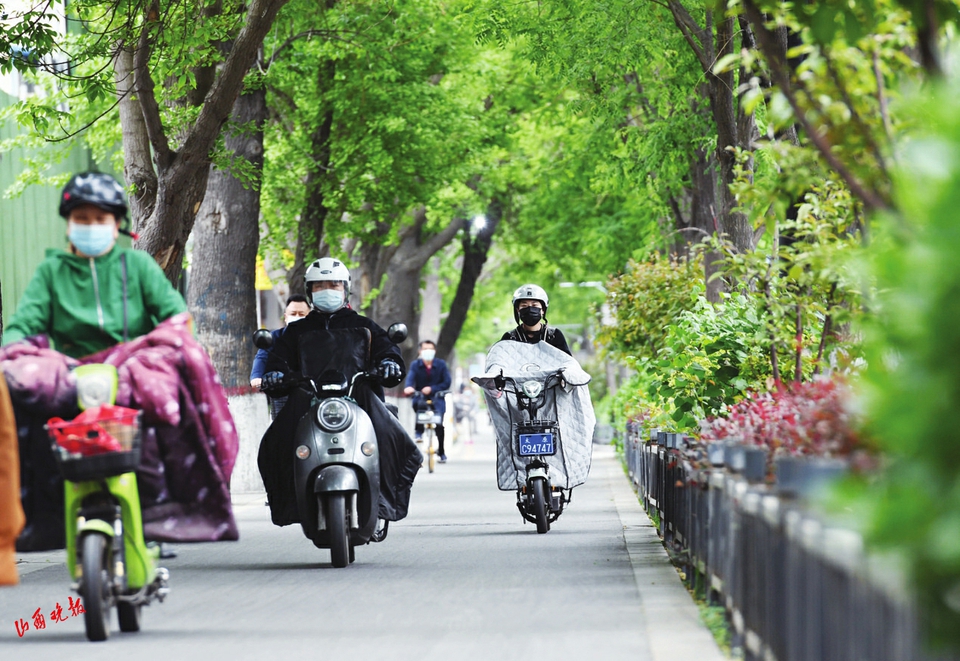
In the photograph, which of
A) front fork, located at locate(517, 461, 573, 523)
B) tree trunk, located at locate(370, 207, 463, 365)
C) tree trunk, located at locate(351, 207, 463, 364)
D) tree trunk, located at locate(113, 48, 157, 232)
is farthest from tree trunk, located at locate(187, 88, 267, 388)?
tree trunk, located at locate(370, 207, 463, 365)

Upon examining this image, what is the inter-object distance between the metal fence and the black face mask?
4.71 metres

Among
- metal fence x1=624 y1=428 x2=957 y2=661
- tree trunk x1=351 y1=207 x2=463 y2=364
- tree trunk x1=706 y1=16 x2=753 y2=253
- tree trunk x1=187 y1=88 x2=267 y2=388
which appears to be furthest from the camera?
tree trunk x1=351 y1=207 x2=463 y2=364

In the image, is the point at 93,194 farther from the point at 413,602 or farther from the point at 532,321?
the point at 532,321

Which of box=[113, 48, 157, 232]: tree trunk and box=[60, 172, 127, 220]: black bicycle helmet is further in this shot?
box=[113, 48, 157, 232]: tree trunk

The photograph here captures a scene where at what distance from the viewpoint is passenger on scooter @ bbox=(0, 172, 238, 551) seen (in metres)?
7.34

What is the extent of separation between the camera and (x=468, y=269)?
41219 mm

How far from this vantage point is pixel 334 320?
11.2 m

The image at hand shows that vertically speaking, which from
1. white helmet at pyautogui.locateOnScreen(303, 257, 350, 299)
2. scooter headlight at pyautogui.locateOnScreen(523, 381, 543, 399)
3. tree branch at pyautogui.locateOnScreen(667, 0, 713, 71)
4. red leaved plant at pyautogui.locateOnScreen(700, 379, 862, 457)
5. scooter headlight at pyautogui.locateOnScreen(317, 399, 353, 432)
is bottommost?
red leaved plant at pyautogui.locateOnScreen(700, 379, 862, 457)

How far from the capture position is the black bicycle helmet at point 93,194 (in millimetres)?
7445

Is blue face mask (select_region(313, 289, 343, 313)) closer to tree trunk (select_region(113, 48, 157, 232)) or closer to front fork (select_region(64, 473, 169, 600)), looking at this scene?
front fork (select_region(64, 473, 169, 600))

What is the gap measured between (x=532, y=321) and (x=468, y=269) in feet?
91.6

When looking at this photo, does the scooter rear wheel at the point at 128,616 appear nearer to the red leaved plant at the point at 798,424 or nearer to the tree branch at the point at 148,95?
the red leaved plant at the point at 798,424

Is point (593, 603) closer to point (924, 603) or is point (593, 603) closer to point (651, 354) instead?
point (924, 603)

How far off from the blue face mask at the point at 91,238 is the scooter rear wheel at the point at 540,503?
588 centimetres
